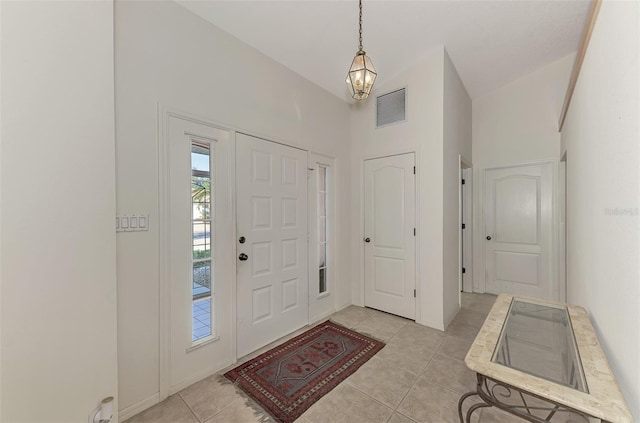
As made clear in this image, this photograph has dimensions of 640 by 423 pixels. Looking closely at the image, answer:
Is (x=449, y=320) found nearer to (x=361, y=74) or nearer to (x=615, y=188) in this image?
(x=615, y=188)

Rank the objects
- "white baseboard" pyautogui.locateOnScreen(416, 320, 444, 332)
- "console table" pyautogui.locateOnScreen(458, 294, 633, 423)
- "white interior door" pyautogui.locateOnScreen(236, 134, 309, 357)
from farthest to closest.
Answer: "white baseboard" pyautogui.locateOnScreen(416, 320, 444, 332) → "white interior door" pyautogui.locateOnScreen(236, 134, 309, 357) → "console table" pyautogui.locateOnScreen(458, 294, 633, 423)

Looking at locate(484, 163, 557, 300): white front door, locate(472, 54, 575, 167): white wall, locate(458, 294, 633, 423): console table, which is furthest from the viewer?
locate(484, 163, 557, 300): white front door

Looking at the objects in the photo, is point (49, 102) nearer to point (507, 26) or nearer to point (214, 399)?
point (214, 399)

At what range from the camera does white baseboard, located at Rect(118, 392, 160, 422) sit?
1.61 metres

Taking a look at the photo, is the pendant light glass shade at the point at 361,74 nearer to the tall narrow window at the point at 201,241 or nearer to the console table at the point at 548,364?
the tall narrow window at the point at 201,241

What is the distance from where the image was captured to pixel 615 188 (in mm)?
1080

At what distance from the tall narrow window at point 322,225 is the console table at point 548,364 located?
190 cm

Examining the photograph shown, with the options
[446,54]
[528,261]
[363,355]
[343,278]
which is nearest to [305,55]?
[446,54]

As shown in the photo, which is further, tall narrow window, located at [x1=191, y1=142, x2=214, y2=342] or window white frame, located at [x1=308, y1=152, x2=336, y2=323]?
window white frame, located at [x1=308, y1=152, x2=336, y2=323]

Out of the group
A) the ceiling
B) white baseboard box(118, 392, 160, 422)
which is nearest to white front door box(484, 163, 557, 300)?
the ceiling

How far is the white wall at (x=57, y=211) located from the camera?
3.86ft

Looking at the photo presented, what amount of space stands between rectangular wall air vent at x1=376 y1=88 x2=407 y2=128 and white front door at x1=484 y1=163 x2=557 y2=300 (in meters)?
1.92

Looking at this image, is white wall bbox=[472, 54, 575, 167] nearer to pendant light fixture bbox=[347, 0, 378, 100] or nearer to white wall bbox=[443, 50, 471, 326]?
white wall bbox=[443, 50, 471, 326]

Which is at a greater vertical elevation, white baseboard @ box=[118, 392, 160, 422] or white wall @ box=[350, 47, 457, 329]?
white wall @ box=[350, 47, 457, 329]
